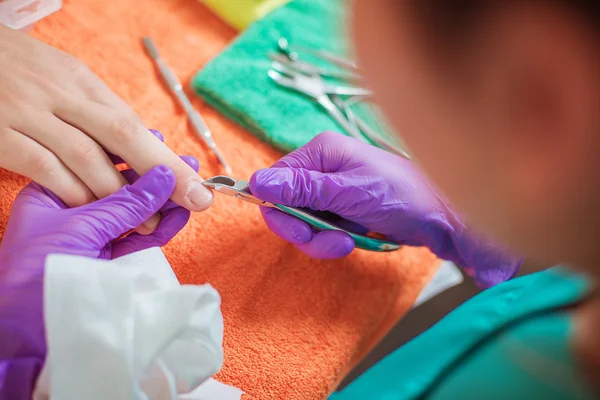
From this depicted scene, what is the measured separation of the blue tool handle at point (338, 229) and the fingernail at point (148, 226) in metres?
0.16

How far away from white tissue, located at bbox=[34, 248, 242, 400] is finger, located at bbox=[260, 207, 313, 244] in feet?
0.75

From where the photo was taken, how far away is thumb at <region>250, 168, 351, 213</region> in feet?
2.23

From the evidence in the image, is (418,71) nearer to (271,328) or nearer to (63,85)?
(271,328)

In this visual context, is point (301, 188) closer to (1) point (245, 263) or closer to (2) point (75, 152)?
(1) point (245, 263)

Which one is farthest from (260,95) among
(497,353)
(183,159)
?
(497,353)

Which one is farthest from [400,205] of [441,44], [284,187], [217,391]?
[441,44]

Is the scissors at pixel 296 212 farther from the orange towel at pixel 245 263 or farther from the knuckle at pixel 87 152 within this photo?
the knuckle at pixel 87 152

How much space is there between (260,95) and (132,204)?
0.34m

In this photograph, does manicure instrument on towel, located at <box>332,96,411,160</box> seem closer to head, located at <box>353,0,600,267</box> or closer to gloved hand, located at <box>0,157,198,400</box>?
gloved hand, located at <box>0,157,198,400</box>

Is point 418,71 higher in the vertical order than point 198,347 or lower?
higher

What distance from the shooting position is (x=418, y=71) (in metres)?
0.32

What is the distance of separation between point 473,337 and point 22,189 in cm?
59

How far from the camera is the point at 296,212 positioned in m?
0.72

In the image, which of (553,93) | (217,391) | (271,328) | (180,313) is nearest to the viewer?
(553,93)
